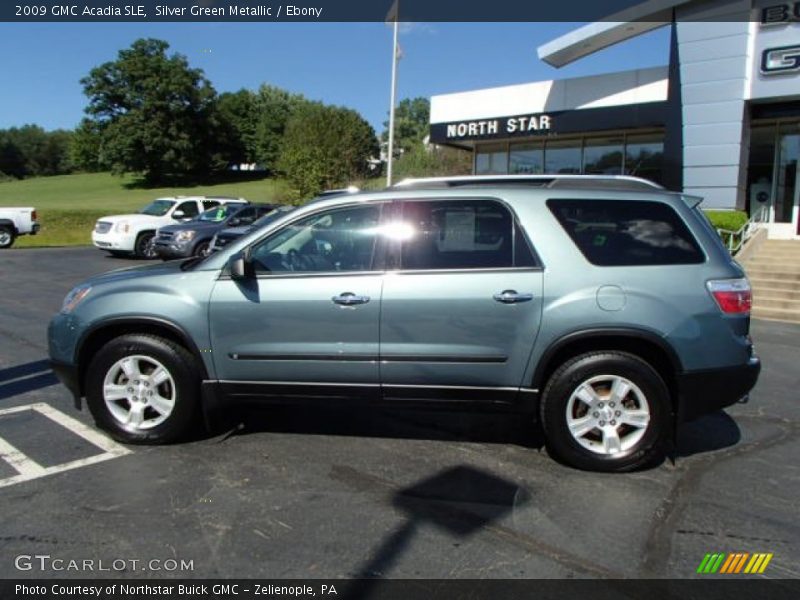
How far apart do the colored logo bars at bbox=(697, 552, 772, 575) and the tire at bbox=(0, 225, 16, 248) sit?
80.0ft

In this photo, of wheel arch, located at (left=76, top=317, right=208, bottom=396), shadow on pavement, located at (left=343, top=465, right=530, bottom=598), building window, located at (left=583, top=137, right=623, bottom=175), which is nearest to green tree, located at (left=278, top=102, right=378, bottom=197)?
building window, located at (left=583, top=137, right=623, bottom=175)

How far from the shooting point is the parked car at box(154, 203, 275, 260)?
16.0 meters

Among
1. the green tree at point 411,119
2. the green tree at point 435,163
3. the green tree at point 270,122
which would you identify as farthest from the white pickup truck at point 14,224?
the green tree at point 411,119

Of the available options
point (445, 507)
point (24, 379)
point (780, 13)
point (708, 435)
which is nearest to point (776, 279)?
point (780, 13)

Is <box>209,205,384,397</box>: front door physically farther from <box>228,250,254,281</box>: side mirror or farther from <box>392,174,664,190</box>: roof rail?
<box>392,174,664,190</box>: roof rail

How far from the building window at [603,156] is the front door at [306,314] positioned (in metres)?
16.4

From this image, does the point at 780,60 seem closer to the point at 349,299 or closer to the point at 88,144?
the point at 349,299

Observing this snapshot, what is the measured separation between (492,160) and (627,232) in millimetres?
18596

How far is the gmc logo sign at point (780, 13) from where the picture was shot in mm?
13626

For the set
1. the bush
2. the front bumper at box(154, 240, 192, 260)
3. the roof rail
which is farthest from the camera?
the front bumper at box(154, 240, 192, 260)

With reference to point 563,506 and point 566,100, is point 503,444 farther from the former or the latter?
point 566,100

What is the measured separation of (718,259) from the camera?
3.96 m

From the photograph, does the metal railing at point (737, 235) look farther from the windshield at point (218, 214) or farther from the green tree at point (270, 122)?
the green tree at point (270, 122)

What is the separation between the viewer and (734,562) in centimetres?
301
